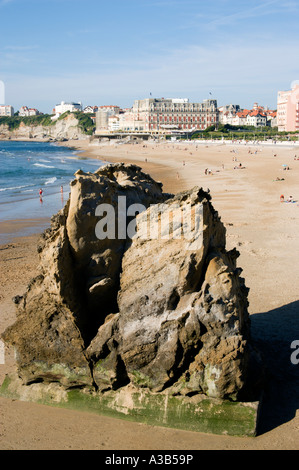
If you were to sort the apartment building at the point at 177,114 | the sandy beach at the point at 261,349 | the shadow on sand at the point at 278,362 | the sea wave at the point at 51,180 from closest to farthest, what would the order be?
the sandy beach at the point at 261,349 → the shadow on sand at the point at 278,362 → the sea wave at the point at 51,180 → the apartment building at the point at 177,114

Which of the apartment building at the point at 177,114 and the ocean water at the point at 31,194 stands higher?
the apartment building at the point at 177,114

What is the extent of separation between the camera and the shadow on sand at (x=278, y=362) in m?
7.86

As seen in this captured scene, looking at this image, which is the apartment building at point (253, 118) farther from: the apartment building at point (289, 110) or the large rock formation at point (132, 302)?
the large rock formation at point (132, 302)

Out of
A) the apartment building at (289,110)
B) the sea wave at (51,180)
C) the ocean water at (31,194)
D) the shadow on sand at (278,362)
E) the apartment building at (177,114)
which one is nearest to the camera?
the shadow on sand at (278,362)

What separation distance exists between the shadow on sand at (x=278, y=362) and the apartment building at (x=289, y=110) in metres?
129

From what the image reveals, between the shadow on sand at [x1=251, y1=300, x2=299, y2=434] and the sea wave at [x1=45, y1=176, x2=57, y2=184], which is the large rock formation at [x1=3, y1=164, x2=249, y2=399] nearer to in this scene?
the shadow on sand at [x1=251, y1=300, x2=299, y2=434]

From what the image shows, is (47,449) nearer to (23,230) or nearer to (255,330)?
(255,330)

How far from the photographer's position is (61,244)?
25.8 feet

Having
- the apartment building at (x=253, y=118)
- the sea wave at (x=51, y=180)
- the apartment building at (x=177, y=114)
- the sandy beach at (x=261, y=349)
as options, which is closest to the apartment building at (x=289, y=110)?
the apartment building at (x=253, y=118)

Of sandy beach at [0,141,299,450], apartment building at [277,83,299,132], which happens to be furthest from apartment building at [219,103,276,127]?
sandy beach at [0,141,299,450]

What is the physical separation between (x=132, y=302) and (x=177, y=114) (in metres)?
177

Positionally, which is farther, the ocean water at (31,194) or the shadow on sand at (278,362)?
the ocean water at (31,194)

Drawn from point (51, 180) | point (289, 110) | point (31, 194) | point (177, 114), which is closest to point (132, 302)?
point (31, 194)
